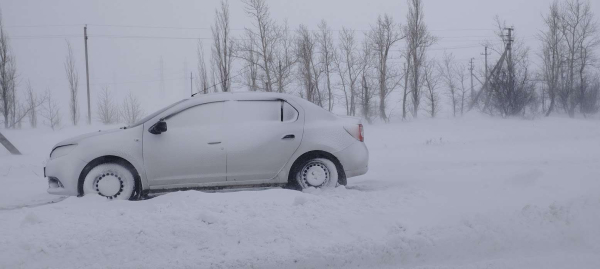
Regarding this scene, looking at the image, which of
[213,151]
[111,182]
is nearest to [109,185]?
[111,182]

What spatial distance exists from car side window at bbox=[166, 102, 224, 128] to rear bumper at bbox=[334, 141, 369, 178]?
1.72 metres

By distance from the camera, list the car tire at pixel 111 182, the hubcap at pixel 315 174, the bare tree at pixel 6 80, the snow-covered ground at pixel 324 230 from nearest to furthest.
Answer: the snow-covered ground at pixel 324 230 < the car tire at pixel 111 182 < the hubcap at pixel 315 174 < the bare tree at pixel 6 80

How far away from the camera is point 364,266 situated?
3713 mm

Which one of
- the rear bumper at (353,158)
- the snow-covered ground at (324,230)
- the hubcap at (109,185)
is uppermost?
the rear bumper at (353,158)

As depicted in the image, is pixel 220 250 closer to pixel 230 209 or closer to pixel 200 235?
pixel 200 235

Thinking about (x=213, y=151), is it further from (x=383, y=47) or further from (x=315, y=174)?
(x=383, y=47)

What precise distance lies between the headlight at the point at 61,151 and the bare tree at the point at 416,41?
90.8 ft

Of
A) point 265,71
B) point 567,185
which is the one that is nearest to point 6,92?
point 265,71

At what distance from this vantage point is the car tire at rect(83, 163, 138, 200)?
591cm

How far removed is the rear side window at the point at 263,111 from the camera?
6312 millimetres

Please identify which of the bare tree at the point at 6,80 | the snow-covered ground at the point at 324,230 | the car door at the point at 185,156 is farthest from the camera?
the bare tree at the point at 6,80

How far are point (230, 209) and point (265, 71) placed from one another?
21968 mm

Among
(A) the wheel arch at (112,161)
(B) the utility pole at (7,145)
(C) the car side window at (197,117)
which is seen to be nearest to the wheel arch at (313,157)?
(C) the car side window at (197,117)

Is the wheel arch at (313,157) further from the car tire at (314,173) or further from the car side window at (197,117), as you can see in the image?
the car side window at (197,117)
